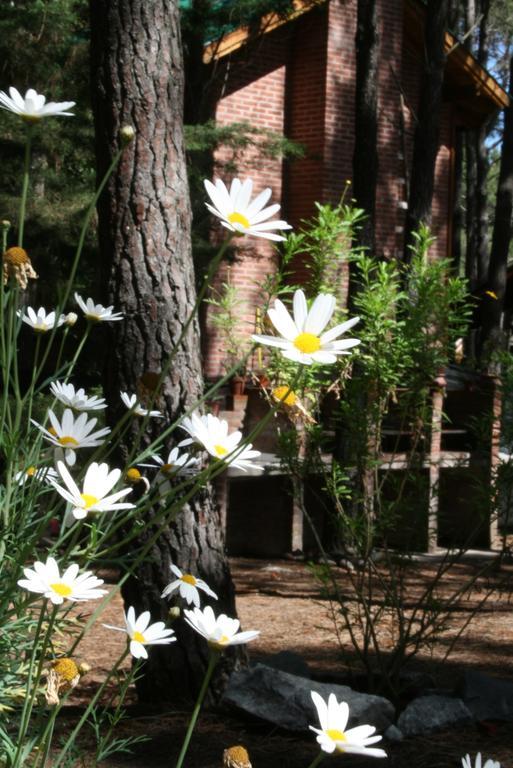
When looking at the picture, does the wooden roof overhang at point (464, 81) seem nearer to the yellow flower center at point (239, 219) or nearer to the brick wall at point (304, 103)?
the brick wall at point (304, 103)

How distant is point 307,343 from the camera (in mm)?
1576

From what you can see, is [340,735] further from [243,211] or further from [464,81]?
[464,81]

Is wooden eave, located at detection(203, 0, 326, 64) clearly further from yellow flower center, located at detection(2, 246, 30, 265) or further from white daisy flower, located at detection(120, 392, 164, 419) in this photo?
yellow flower center, located at detection(2, 246, 30, 265)

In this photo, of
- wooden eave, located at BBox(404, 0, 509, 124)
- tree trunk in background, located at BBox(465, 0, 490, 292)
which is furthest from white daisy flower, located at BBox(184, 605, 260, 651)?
tree trunk in background, located at BBox(465, 0, 490, 292)

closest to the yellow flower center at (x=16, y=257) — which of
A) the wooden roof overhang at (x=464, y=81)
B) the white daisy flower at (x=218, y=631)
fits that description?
the white daisy flower at (x=218, y=631)

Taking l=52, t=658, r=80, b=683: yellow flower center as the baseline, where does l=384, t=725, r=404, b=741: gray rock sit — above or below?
below

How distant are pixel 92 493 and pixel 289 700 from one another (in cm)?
283

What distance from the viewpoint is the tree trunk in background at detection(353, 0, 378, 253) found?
10.1 metres

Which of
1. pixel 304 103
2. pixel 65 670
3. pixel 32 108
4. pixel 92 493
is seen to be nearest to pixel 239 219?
pixel 32 108

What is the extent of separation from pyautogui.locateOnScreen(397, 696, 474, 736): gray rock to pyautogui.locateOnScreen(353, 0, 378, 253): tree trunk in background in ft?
19.7

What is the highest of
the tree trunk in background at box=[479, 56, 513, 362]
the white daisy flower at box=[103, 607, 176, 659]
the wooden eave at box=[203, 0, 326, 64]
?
the wooden eave at box=[203, 0, 326, 64]

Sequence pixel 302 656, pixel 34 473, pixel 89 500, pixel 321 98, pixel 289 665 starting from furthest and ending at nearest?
pixel 321 98 < pixel 302 656 < pixel 289 665 < pixel 34 473 < pixel 89 500

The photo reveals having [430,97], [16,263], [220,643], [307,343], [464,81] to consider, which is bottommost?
[220,643]

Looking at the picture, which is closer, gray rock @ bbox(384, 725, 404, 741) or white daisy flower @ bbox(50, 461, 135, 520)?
white daisy flower @ bbox(50, 461, 135, 520)
